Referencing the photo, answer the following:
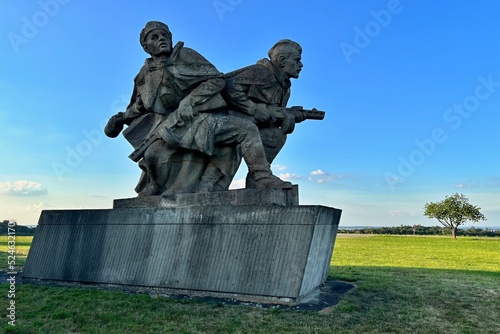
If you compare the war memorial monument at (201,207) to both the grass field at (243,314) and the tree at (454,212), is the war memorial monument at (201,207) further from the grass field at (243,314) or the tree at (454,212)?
the tree at (454,212)

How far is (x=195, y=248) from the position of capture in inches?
249

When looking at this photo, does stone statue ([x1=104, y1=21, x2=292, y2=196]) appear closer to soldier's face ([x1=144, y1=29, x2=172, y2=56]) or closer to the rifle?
soldier's face ([x1=144, y1=29, x2=172, y2=56])

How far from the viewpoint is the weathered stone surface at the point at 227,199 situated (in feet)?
20.6

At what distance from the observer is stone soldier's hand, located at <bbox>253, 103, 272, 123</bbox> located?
734 centimetres

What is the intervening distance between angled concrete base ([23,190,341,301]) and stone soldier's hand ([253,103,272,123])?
65.4 inches

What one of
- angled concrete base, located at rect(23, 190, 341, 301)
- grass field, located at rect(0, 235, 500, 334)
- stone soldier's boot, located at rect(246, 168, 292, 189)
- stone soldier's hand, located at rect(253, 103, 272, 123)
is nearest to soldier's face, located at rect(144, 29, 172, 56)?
stone soldier's hand, located at rect(253, 103, 272, 123)

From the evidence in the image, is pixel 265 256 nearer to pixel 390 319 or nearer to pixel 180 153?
pixel 390 319

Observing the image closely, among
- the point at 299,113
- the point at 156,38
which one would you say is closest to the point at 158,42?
the point at 156,38

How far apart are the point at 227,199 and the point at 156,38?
313 cm

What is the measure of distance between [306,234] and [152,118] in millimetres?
3792

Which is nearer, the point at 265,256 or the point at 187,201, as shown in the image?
the point at 265,256

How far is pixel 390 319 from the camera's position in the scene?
16.1ft

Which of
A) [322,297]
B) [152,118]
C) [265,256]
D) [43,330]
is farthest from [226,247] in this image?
[152,118]

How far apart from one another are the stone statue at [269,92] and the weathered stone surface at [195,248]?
5.67 feet
